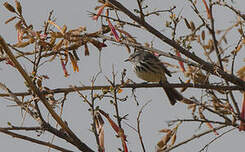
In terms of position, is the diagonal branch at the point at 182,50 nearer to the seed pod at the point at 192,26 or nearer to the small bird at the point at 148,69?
the seed pod at the point at 192,26

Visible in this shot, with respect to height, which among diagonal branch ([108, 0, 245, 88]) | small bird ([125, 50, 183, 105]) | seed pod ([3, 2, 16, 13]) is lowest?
diagonal branch ([108, 0, 245, 88])

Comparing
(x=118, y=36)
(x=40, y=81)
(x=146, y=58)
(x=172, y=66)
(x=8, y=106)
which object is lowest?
(x=8, y=106)

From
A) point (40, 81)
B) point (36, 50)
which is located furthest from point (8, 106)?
point (36, 50)

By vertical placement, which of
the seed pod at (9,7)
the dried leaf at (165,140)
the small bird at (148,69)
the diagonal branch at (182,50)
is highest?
the small bird at (148,69)

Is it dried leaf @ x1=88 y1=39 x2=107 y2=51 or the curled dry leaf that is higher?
dried leaf @ x1=88 y1=39 x2=107 y2=51

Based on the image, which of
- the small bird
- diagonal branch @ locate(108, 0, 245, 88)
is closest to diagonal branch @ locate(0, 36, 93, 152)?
diagonal branch @ locate(108, 0, 245, 88)

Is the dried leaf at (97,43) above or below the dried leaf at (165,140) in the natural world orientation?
above

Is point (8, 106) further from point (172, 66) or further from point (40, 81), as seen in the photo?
point (172, 66)

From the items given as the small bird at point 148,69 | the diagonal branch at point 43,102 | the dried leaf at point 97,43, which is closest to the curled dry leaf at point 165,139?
the dried leaf at point 97,43

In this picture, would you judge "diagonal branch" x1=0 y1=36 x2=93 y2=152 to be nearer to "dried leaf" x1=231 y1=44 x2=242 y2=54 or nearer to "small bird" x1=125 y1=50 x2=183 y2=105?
"dried leaf" x1=231 y1=44 x2=242 y2=54

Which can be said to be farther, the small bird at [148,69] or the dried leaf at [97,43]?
the small bird at [148,69]

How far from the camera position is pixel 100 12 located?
93.2 inches

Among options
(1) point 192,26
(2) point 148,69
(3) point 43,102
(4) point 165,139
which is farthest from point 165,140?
(2) point 148,69

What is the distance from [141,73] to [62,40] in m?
2.45
